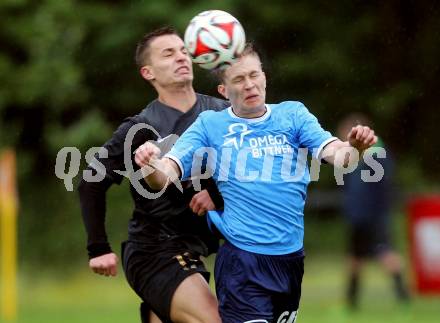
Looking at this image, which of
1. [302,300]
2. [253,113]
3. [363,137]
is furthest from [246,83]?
[302,300]

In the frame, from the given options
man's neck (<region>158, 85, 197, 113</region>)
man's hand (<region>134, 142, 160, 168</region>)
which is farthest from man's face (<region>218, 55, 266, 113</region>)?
man's neck (<region>158, 85, 197, 113</region>)

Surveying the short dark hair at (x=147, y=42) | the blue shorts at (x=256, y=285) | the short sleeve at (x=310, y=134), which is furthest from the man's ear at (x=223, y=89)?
the short dark hair at (x=147, y=42)

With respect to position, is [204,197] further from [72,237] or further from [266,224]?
[72,237]

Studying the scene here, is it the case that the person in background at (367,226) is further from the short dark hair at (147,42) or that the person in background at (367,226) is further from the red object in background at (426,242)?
the short dark hair at (147,42)

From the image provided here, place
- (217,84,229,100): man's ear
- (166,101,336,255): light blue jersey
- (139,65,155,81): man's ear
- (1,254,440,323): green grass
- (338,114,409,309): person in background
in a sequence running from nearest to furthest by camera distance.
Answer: (166,101,336,255): light blue jersey → (217,84,229,100): man's ear → (139,65,155,81): man's ear → (1,254,440,323): green grass → (338,114,409,309): person in background

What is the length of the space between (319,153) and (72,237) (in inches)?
461

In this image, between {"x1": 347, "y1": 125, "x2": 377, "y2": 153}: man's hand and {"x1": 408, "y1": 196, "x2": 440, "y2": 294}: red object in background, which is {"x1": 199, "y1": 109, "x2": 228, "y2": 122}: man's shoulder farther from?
{"x1": 408, "y1": 196, "x2": 440, "y2": 294}: red object in background

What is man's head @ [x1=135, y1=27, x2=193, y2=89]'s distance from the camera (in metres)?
6.48

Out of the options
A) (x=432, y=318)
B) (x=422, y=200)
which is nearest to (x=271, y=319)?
(x=432, y=318)

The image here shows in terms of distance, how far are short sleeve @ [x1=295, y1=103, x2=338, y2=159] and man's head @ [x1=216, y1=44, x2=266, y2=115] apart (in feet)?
0.64

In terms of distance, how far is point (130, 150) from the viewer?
245 inches

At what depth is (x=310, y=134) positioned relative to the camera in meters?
5.57

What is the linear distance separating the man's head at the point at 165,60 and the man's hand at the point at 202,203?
0.84m

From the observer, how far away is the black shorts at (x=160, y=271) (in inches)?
239
